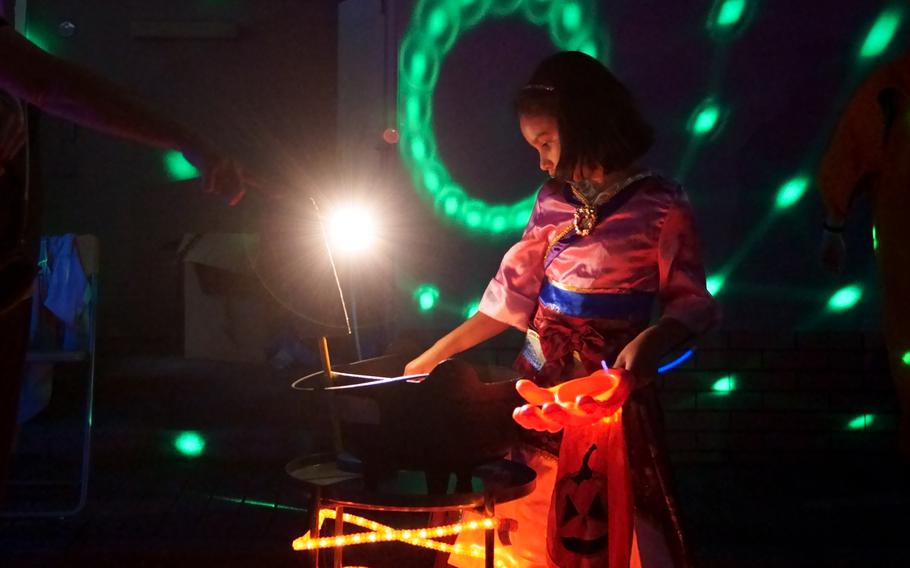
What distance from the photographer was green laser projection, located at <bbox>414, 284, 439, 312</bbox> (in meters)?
3.49

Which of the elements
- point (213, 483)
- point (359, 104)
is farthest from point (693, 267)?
point (213, 483)

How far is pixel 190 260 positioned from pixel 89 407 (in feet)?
4.21

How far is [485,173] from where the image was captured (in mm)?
3541

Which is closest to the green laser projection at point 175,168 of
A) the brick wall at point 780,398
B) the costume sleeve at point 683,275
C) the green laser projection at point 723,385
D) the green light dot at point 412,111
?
the green light dot at point 412,111

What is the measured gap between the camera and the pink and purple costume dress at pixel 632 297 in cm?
186

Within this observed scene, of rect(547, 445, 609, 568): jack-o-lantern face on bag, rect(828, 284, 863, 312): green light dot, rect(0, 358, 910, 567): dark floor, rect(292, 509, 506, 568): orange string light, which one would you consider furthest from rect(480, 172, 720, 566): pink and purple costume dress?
rect(828, 284, 863, 312): green light dot

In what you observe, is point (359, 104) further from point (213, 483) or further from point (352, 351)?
point (213, 483)

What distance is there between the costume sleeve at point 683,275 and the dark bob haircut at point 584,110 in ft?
0.61

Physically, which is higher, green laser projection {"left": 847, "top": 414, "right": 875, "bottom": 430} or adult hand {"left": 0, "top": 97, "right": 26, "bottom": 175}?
adult hand {"left": 0, "top": 97, "right": 26, "bottom": 175}

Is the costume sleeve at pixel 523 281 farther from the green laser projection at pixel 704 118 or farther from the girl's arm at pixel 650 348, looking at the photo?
the green laser projection at pixel 704 118

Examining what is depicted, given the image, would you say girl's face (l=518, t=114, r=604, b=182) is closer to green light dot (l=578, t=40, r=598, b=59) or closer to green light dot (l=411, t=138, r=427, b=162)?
green light dot (l=411, t=138, r=427, b=162)

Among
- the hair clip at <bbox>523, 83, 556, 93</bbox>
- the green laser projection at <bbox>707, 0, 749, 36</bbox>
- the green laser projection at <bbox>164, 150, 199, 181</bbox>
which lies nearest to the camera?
the hair clip at <bbox>523, 83, 556, 93</bbox>

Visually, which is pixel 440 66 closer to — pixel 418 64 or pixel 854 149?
pixel 418 64

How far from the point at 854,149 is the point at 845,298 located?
937mm
